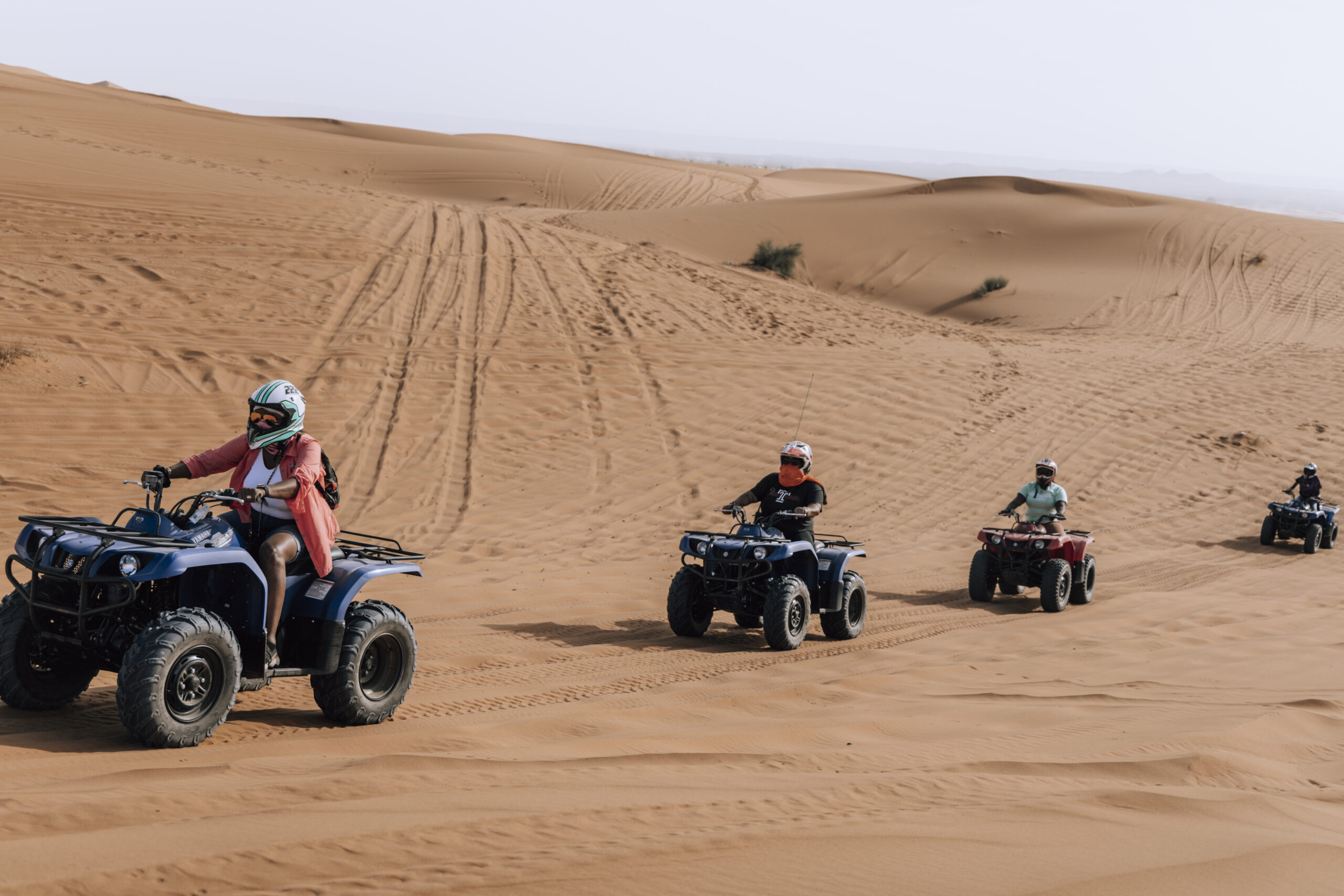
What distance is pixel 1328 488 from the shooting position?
19312 mm

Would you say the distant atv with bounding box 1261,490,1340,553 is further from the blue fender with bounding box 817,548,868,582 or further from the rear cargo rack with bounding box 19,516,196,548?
the rear cargo rack with bounding box 19,516,196,548

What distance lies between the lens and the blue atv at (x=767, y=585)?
8.88 m

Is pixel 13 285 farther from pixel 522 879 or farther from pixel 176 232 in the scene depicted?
pixel 522 879

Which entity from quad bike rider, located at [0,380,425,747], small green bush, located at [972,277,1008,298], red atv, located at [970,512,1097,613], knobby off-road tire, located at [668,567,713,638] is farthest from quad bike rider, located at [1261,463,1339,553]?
small green bush, located at [972,277,1008,298]

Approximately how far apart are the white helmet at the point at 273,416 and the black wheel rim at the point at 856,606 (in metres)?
5.10

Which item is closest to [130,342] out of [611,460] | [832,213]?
[611,460]

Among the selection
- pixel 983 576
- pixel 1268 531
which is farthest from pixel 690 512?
pixel 1268 531

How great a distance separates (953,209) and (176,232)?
28.7 meters

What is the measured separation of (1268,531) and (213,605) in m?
14.6

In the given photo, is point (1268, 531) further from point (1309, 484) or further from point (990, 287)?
point (990, 287)

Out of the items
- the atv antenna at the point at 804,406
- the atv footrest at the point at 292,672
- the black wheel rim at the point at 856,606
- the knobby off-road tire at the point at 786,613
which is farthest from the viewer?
the atv antenna at the point at 804,406

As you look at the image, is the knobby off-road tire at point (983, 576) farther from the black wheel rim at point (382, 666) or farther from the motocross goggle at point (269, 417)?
the motocross goggle at point (269, 417)

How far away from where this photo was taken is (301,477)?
560cm

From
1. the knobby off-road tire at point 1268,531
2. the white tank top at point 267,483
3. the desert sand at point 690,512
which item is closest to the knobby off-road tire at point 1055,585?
the desert sand at point 690,512
